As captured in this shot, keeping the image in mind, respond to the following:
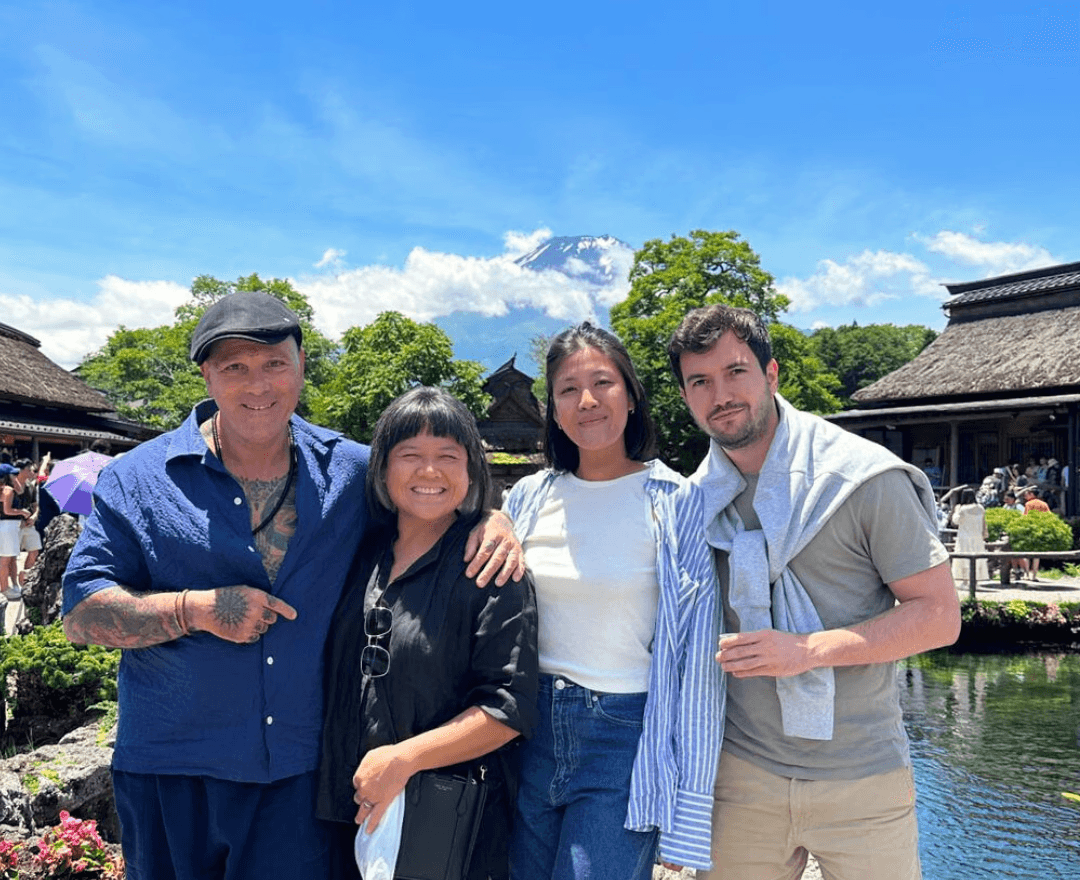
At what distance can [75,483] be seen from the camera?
10.0 metres

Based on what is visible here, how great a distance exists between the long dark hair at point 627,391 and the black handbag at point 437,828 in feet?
3.56

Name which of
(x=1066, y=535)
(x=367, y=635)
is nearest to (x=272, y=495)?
(x=367, y=635)

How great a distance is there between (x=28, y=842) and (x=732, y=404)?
362 cm

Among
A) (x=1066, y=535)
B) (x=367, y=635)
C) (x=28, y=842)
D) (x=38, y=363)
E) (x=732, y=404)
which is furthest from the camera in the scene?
(x=38, y=363)

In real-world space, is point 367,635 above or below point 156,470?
below

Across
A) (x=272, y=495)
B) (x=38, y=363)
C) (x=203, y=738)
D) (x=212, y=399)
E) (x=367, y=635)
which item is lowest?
(x=203, y=738)

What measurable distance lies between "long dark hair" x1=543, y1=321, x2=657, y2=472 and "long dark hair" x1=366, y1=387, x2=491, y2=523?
32 centimetres

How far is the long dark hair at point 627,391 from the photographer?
2.73 metres

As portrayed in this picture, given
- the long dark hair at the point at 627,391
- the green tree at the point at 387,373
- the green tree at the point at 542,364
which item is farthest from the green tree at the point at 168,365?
the long dark hair at the point at 627,391

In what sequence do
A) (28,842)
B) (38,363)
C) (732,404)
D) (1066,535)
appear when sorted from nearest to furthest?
(732,404) → (28,842) → (1066,535) → (38,363)

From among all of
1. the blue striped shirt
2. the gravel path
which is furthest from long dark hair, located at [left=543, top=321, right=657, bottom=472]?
the gravel path

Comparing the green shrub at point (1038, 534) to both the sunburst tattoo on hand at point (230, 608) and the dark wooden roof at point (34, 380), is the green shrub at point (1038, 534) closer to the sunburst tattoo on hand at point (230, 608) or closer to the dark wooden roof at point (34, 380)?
the sunburst tattoo on hand at point (230, 608)

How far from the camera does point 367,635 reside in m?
2.41

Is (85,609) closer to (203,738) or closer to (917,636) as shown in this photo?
(203,738)
